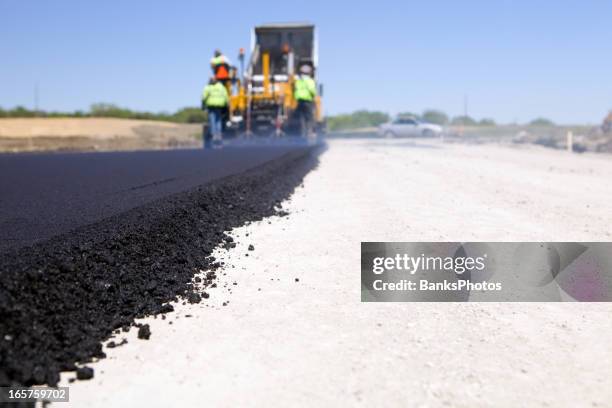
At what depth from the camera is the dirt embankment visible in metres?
24.3

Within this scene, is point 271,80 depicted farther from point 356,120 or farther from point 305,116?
point 356,120

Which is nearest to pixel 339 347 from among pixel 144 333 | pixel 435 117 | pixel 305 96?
pixel 144 333

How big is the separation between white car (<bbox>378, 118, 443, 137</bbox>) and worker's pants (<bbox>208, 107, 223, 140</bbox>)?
23447mm

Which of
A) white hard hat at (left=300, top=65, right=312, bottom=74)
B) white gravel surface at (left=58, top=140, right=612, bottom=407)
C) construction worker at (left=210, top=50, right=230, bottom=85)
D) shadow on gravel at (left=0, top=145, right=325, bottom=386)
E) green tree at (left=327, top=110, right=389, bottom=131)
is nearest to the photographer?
white gravel surface at (left=58, top=140, right=612, bottom=407)

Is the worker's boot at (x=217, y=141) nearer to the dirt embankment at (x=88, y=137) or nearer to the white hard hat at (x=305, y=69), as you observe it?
the white hard hat at (x=305, y=69)

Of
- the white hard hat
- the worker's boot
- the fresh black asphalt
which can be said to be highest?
the white hard hat

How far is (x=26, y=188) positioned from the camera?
306 inches

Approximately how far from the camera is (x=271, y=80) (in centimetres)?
2250

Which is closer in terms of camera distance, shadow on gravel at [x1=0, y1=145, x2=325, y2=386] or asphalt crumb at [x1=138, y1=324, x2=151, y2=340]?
shadow on gravel at [x1=0, y1=145, x2=325, y2=386]

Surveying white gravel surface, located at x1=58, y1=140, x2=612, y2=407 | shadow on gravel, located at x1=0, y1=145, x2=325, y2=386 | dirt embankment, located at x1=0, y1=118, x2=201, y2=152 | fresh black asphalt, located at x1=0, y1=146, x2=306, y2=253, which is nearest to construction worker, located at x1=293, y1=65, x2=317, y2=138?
dirt embankment, located at x1=0, y1=118, x2=201, y2=152

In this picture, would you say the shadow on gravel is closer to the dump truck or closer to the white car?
the dump truck

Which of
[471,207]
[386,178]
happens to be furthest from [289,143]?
[471,207]

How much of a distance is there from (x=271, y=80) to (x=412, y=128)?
22.4 m

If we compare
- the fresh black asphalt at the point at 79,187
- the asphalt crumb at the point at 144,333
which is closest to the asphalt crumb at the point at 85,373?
the asphalt crumb at the point at 144,333
